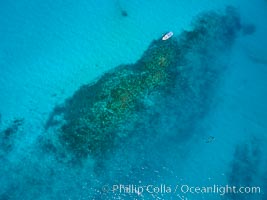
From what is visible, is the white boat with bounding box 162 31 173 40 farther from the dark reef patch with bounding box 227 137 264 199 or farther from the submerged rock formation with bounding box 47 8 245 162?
the dark reef patch with bounding box 227 137 264 199

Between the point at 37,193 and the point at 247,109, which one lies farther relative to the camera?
the point at 247,109

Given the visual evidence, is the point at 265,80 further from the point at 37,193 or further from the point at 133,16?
the point at 37,193

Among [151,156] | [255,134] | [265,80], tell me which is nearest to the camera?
[151,156]

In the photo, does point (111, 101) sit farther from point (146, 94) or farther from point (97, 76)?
point (146, 94)

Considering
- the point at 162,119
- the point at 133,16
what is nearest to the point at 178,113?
the point at 162,119

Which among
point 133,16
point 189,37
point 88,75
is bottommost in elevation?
point 88,75

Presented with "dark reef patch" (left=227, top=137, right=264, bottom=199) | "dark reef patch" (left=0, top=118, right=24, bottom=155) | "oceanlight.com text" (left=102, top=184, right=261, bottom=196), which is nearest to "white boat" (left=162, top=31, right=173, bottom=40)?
"dark reef patch" (left=227, top=137, right=264, bottom=199)

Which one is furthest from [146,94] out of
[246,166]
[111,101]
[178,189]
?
[246,166]
